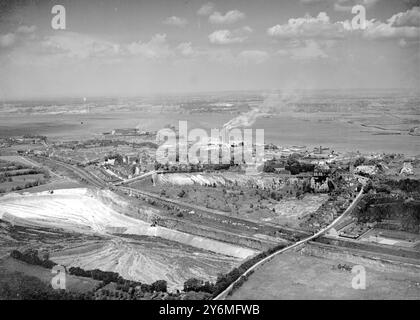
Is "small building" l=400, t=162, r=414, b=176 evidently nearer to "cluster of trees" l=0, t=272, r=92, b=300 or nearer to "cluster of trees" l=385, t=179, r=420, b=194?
"cluster of trees" l=385, t=179, r=420, b=194

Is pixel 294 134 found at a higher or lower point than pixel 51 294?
higher

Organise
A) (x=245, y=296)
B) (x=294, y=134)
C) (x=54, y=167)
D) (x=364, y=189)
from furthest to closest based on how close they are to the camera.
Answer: (x=294, y=134) → (x=54, y=167) → (x=364, y=189) → (x=245, y=296)

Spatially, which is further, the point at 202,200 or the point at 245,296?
the point at 202,200

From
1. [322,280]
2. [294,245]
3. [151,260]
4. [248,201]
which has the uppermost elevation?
[248,201]

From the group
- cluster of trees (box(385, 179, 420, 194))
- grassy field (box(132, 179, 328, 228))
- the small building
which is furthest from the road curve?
Answer: the small building

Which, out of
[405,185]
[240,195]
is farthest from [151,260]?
[405,185]

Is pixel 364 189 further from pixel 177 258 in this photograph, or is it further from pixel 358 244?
pixel 177 258

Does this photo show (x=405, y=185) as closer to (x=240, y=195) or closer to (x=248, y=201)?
(x=248, y=201)

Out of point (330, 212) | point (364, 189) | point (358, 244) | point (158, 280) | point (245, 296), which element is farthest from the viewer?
point (364, 189)
